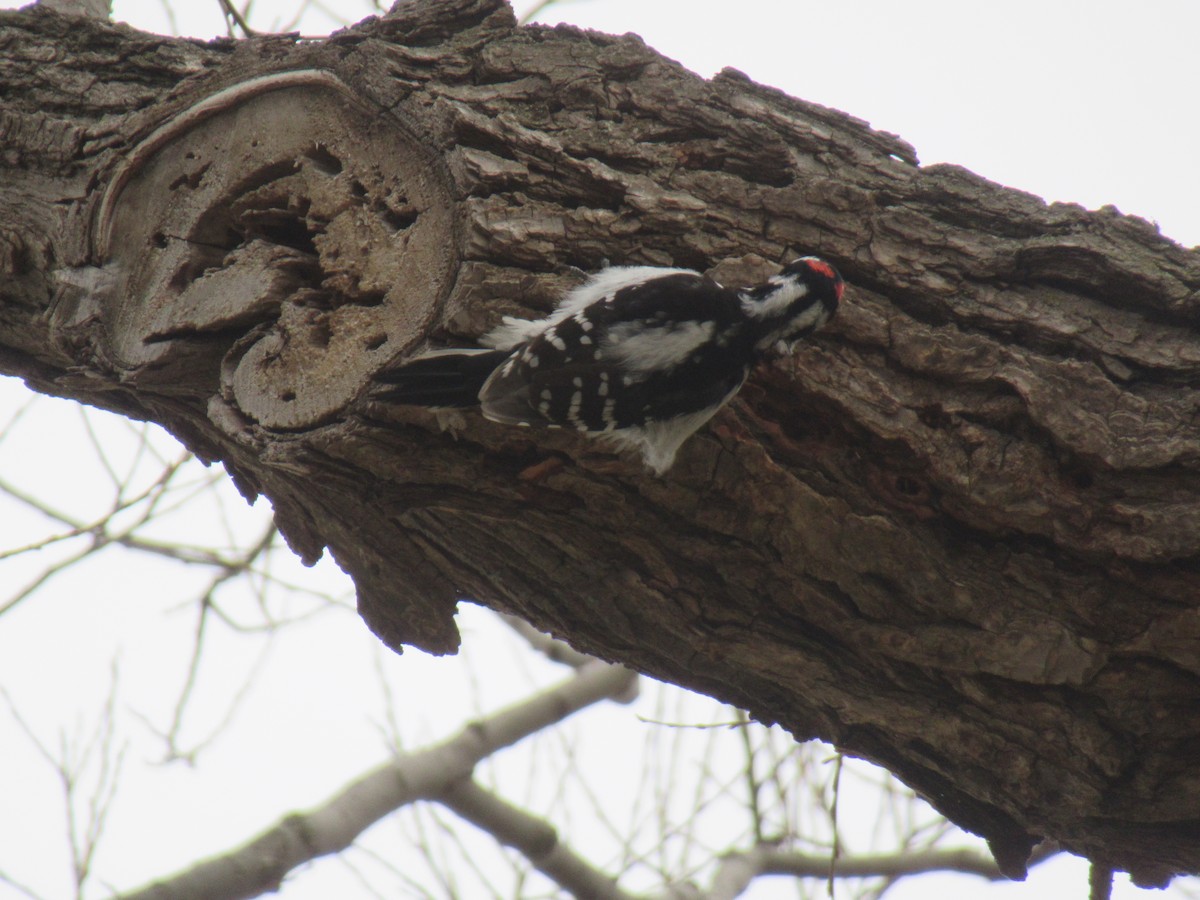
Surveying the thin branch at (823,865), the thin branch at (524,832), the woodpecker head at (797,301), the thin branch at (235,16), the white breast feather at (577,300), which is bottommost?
the thin branch at (823,865)

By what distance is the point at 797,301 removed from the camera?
227cm

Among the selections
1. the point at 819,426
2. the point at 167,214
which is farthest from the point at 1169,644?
the point at 167,214

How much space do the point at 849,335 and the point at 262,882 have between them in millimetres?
2432

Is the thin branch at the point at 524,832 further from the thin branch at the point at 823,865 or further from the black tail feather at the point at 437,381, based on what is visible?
the black tail feather at the point at 437,381

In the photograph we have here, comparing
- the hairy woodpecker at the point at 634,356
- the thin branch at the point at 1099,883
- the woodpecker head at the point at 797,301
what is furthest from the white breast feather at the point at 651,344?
the thin branch at the point at 1099,883

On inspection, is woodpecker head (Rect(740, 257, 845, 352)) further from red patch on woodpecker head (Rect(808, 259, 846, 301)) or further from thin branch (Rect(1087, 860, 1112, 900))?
thin branch (Rect(1087, 860, 1112, 900))

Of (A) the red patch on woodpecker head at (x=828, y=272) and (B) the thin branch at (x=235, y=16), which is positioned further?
(B) the thin branch at (x=235, y=16)

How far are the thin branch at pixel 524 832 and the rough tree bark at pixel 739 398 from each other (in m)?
1.35

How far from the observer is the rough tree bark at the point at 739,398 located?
216 centimetres

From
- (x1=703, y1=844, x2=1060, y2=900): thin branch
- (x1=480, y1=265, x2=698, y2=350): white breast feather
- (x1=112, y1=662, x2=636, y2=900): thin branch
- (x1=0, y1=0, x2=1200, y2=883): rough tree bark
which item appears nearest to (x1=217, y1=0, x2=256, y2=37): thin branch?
(x1=0, y1=0, x2=1200, y2=883): rough tree bark

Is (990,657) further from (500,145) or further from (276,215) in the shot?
(276,215)

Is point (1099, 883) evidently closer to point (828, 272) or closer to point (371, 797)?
point (828, 272)

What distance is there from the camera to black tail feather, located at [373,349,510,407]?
2166 millimetres

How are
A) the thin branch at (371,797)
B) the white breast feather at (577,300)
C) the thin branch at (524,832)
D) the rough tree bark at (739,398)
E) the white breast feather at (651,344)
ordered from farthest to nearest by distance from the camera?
1. the thin branch at (524,832)
2. the thin branch at (371,797)
3. the white breast feather at (651,344)
4. the white breast feather at (577,300)
5. the rough tree bark at (739,398)
